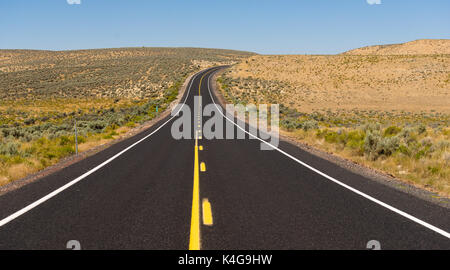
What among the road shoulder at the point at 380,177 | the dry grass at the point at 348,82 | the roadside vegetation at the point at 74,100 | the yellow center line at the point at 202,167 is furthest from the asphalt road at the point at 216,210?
the dry grass at the point at 348,82

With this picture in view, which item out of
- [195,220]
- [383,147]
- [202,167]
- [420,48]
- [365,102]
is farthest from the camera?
[420,48]

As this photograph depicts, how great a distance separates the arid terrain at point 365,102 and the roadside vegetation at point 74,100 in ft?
40.0

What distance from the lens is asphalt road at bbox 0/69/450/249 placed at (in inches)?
182

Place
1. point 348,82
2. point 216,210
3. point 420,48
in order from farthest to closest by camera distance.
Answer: point 420,48 < point 348,82 < point 216,210

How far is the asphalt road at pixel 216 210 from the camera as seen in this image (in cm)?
461

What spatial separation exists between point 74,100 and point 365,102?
56631 mm

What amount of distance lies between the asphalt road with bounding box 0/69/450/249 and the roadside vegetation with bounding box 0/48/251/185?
348 cm

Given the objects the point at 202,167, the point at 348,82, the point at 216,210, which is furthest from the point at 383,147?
the point at 348,82

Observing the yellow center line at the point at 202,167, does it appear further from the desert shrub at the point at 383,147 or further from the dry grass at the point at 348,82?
the dry grass at the point at 348,82

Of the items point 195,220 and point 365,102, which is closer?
point 195,220

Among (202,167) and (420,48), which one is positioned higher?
(420,48)

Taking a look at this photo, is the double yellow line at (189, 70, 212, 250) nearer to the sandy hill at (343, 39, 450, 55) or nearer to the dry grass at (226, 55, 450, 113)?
the dry grass at (226, 55, 450, 113)

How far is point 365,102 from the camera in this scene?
57.0m

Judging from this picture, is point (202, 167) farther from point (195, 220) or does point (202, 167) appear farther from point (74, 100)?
point (74, 100)
